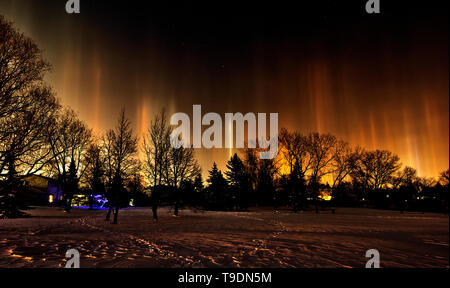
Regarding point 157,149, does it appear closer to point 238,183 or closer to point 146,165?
point 146,165

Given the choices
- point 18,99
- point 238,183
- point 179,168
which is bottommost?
point 238,183

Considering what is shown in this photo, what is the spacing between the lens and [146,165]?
24.4 meters

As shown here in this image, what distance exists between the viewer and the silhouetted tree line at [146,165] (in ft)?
47.2

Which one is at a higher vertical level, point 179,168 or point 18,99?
point 18,99

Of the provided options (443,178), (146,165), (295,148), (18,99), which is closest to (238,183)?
(295,148)

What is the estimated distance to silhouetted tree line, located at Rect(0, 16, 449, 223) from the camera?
14398 mm

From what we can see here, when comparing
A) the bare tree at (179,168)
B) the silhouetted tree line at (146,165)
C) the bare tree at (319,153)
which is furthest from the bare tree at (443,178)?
the bare tree at (179,168)

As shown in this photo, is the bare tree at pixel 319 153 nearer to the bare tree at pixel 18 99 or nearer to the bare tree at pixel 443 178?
the bare tree at pixel 18 99

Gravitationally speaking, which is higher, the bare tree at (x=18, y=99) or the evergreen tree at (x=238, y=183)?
the bare tree at (x=18, y=99)

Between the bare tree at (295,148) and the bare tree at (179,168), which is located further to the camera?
the bare tree at (295,148)

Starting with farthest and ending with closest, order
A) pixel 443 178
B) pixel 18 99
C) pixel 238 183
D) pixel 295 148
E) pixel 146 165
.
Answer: pixel 443 178 < pixel 238 183 < pixel 295 148 < pixel 146 165 < pixel 18 99
